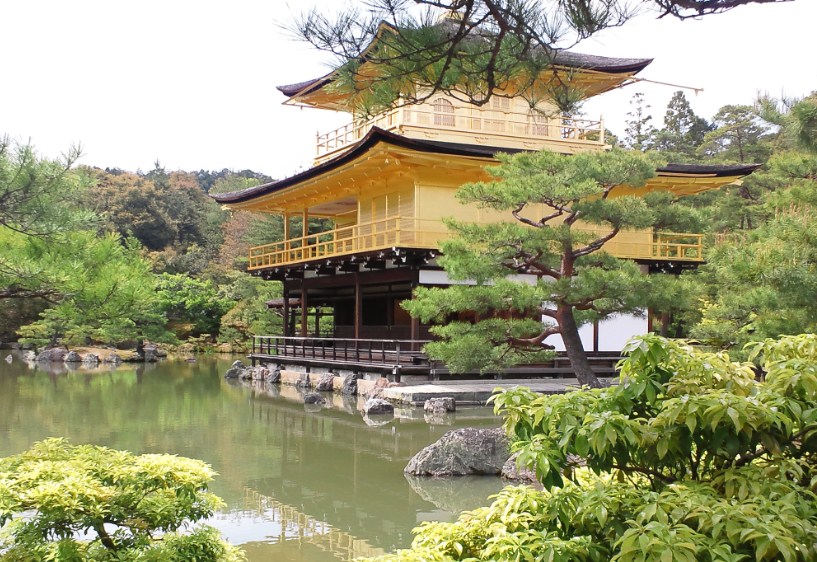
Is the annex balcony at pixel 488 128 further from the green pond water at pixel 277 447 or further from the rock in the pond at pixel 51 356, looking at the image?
the rock in the pond at pixel 51 356

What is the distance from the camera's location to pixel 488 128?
19.0 metres

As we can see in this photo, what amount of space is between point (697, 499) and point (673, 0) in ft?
8.11

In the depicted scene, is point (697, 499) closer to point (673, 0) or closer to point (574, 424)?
point (574, 424)

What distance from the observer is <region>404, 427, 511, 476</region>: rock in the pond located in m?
8.16

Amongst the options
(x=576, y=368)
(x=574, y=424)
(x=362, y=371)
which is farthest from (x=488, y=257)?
(x=574, y=424)

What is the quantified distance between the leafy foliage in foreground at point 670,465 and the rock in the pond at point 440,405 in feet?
33.0

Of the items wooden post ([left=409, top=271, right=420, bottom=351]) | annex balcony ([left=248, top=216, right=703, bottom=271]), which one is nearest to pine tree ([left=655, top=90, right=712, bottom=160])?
annex balcony ([left=248, top=216, right=703, bottom=271])

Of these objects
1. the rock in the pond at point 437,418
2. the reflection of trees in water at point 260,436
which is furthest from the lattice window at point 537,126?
the rock in the pond at point 437,418

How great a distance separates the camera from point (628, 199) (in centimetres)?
1146

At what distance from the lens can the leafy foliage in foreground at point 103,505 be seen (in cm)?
333

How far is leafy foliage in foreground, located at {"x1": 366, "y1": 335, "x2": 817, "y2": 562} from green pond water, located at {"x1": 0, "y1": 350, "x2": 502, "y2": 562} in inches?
125

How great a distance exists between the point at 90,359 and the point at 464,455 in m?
22.9

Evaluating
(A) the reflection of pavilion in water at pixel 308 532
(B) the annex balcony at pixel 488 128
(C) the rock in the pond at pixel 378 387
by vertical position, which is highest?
(B) the annex balcony at pixel 488 128

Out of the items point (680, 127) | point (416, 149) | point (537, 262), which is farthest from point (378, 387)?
point (680, 127)
